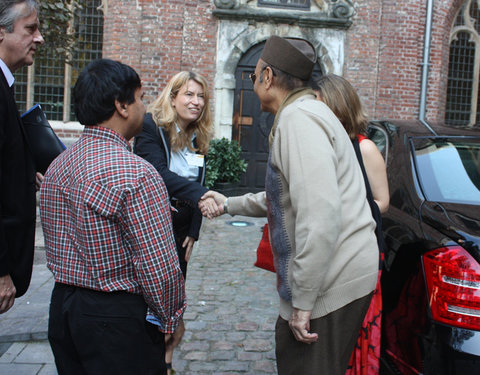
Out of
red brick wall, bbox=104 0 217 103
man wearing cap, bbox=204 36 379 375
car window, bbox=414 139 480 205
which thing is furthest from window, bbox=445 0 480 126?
man wearing cap, bbox=204 36 379 375

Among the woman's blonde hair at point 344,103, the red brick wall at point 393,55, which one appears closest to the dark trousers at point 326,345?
the woman's blonde hair at point 344,103

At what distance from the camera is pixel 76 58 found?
11.9 meters

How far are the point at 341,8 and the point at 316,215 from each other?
422 inches

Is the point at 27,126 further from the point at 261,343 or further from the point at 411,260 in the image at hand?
the point at 261,343

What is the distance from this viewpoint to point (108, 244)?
1.78m

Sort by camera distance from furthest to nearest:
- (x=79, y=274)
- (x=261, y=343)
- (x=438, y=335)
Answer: (x=261, y=343), (x=438, y=335), (x=79, y=274)

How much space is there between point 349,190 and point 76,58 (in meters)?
11.2

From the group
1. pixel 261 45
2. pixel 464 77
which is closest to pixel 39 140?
pixel 261 45

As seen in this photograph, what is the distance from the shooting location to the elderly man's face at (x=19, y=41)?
90.0 inches

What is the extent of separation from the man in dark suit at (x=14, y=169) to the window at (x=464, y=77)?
12543mm

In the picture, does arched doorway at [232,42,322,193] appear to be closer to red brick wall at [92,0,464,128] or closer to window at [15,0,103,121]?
red brick wall at [92,0,464,128]

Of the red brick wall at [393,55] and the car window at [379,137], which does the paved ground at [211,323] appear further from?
the red brick wall at [393,55]

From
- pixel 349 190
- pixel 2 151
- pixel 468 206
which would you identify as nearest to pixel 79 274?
pixel 2 151

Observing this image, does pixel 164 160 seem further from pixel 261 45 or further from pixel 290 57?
pixel 261 45
